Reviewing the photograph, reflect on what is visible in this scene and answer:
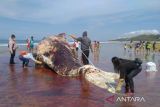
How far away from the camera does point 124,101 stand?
30.3ft

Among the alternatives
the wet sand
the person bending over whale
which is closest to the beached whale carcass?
the wet sand

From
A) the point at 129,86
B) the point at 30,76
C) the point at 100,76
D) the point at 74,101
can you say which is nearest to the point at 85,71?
the point at 100,76

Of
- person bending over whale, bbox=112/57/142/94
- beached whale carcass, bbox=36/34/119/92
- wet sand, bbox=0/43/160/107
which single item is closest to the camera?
wet sand, bbox=0/43/160/107

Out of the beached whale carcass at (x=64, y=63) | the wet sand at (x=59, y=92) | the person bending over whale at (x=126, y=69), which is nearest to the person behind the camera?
the wet sand at (x=59, y=92)

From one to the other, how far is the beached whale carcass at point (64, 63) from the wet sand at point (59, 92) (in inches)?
17.7

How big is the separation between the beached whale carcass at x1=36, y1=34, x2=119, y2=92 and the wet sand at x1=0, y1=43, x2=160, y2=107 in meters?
0.45

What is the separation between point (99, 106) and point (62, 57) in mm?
8001

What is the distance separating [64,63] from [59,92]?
17.2 feet

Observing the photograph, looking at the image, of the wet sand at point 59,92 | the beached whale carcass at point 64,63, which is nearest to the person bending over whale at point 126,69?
the wet sand at point 59,92

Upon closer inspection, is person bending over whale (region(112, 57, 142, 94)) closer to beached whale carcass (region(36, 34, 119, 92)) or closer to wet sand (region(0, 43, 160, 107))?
wet sand (region(0, 43, 160, 107))

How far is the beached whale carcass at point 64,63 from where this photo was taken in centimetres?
1273

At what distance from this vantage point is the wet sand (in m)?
8.98

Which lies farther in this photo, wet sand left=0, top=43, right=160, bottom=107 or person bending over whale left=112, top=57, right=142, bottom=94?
person bending over whale left=112, top=57, right=142, bottom=94

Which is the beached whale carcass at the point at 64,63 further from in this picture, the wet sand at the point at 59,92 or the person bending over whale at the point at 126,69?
the person bending over whale at the point at 126,69
